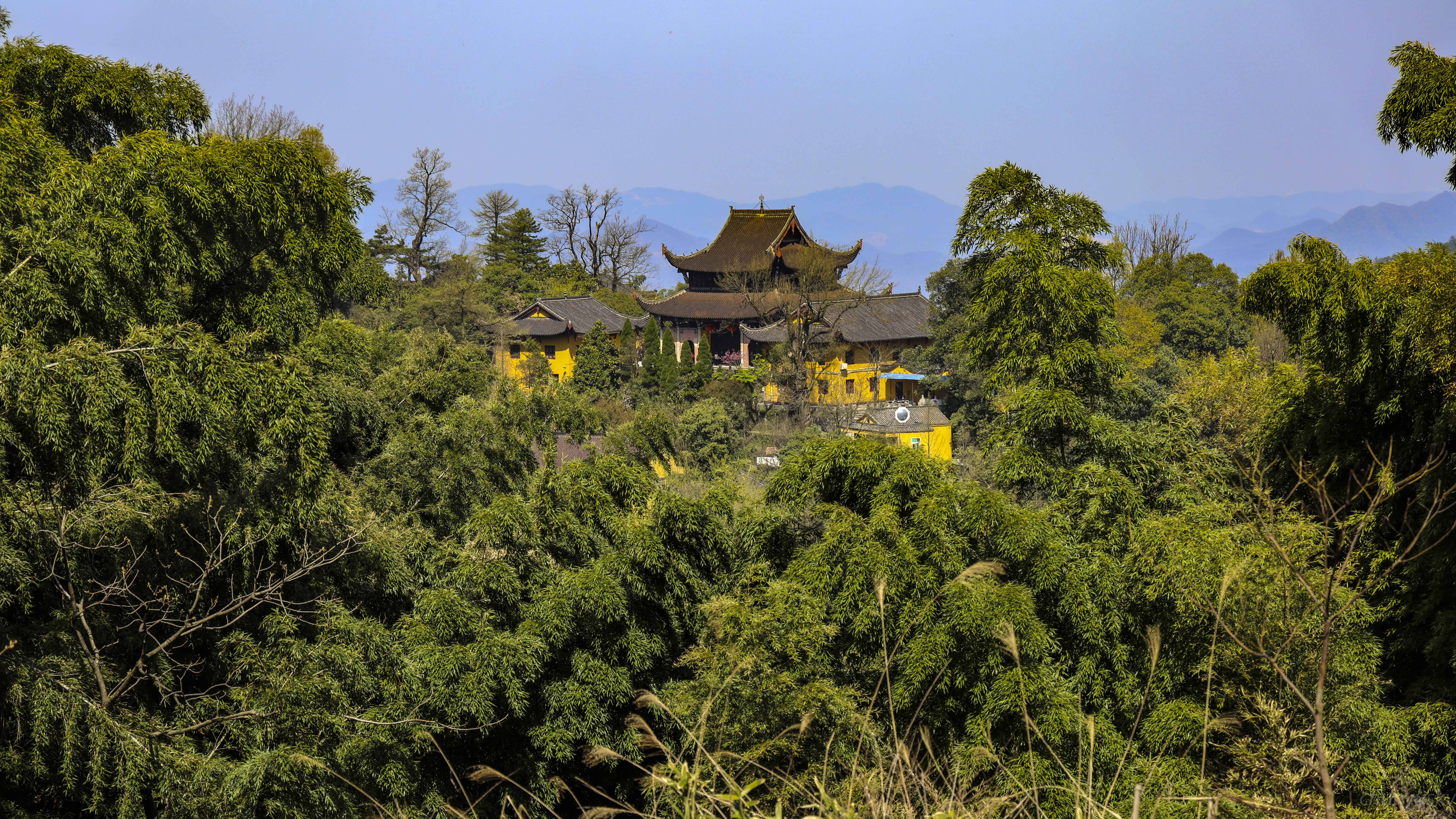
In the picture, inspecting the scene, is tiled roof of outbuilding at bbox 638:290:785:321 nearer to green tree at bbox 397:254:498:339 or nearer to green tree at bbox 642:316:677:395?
green tree at bbox 642:316:677:395

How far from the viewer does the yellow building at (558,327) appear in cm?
2747

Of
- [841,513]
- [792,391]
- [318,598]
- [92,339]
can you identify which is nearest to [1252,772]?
[841,513]

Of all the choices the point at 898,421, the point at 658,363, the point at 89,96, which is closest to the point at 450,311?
the point at 658,363

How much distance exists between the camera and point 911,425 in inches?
747

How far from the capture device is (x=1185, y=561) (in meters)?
5.55

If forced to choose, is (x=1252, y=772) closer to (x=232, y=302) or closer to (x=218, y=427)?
(x=218, y=427)

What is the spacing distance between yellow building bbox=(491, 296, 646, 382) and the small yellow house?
10034 mm

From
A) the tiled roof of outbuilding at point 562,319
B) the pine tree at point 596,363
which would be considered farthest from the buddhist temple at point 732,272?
the pine tree at point 596,363

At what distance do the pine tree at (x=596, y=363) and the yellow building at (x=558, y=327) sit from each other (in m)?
2.31

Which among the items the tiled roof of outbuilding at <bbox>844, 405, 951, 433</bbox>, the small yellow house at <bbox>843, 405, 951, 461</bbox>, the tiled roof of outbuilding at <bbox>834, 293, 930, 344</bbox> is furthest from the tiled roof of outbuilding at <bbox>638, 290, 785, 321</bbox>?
the small yellow house at <bbox>843, 405, 951, 461</bbox>

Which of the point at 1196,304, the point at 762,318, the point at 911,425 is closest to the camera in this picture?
the point at 911,425

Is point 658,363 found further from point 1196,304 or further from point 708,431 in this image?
point 1196,304

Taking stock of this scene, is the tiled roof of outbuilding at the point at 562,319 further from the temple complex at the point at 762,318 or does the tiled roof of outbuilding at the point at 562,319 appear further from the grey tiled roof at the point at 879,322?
the grey tiled roof at the point at 879,322

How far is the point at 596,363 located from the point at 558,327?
490 cm
